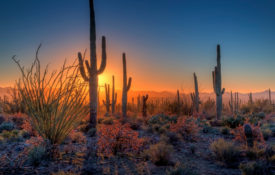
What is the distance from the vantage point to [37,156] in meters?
4.56

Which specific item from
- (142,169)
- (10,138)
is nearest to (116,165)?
(142,169)

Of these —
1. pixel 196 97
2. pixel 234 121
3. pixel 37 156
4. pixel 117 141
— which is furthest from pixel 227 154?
pixel 196 97

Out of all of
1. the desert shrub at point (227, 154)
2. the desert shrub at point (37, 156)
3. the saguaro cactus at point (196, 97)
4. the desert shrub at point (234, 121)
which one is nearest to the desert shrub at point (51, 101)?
the desert shrub at point (37, 156)

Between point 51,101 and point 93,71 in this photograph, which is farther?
point 93,71

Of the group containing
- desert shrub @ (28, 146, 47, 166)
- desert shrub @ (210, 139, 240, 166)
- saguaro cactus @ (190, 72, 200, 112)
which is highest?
saguaro cactus @ (190, 72, 200, 112)

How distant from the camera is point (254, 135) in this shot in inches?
285

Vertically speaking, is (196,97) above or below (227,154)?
above

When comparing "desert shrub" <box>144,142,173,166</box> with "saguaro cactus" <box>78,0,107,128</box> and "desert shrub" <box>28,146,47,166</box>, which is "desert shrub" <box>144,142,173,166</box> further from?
"saguaro cactus" <box>78,0,107,128</box>

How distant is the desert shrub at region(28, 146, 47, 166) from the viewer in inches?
178

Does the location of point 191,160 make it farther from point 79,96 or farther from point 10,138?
point 10,138

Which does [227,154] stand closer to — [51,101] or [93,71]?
[51,101]

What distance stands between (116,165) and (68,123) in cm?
172

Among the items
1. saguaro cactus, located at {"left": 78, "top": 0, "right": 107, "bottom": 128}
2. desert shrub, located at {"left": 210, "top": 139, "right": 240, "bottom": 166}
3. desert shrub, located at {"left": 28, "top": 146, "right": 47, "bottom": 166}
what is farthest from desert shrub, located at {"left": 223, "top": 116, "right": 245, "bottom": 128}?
desert shrub, located at {"left": 28, "top": 146, "right": 47, "bottom": 166}

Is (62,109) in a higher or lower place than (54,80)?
lower
